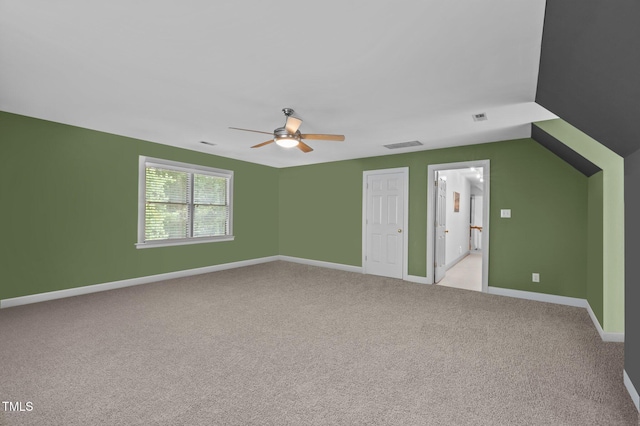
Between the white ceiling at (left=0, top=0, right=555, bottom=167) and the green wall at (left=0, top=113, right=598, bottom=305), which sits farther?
the green wall at (left=0, top=113, right=598, bottom=305)

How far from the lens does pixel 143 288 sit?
4848mm

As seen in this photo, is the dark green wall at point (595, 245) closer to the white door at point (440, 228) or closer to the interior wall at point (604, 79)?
the interior wall at point (604, 79)

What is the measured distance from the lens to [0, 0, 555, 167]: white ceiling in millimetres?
1848

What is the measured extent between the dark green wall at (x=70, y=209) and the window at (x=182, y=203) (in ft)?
0.47

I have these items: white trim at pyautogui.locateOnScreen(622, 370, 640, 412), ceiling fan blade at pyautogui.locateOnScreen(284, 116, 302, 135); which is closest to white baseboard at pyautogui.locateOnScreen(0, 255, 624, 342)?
white trim at pyautogui.locateOnScreen(622, 370, 640, 412)

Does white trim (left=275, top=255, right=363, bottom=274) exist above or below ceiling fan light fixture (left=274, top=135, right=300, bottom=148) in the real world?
below

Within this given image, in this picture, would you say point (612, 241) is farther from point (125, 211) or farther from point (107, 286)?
point (107, 286)

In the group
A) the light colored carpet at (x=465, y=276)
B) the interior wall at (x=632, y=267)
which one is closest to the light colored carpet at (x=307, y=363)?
the interior wall at (x=632, y=267)

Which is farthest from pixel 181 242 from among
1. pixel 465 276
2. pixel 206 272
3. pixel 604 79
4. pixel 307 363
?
pixel 604 79

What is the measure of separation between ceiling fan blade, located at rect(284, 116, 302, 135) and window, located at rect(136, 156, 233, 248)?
10.5 feet

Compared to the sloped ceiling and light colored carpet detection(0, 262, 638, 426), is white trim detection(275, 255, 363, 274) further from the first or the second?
the sloped ceiling

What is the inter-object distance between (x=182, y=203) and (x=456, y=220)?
6438mm

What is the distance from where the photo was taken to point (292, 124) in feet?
10.5

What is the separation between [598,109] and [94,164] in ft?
19.4
